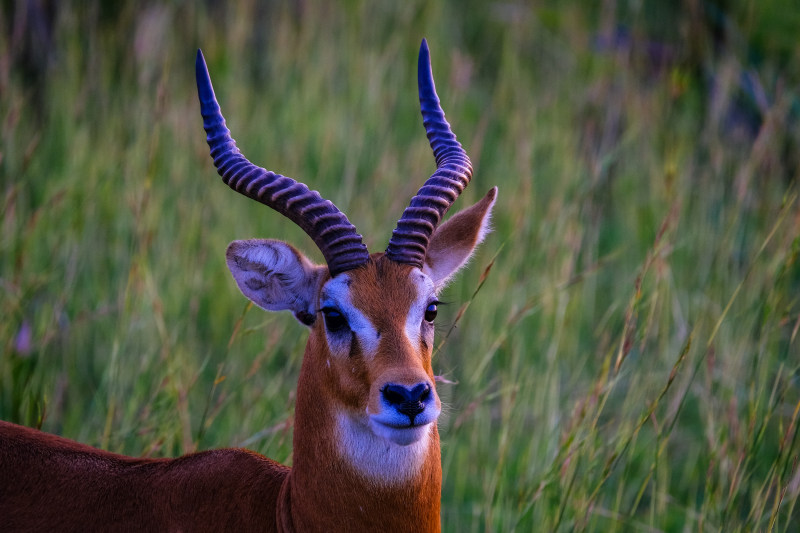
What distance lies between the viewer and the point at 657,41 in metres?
10.0

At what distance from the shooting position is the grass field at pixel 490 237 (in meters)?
4.52

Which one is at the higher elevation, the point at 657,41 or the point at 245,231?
the point at 657,41

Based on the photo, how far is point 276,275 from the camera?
151 inches

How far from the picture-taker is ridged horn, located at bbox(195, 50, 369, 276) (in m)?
3.52

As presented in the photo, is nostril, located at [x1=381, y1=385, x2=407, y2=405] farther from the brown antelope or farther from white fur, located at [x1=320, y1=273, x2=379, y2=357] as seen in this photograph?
white fur, located at [x1=320, y1=273, x2=379, y2=357]

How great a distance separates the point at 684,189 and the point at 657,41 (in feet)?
10.1

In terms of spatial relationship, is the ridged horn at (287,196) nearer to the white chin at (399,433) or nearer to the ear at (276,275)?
the ear at (276,275)

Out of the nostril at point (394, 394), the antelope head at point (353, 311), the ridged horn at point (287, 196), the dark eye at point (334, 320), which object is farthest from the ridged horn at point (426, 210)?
the nostril at point (394, 394)

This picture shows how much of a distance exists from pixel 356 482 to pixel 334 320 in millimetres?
597

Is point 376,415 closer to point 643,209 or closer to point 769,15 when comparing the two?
point 643,209

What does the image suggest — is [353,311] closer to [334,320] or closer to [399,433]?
[334,320]

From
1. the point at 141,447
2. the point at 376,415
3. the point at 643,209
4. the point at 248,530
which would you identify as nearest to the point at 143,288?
the point at 141,447

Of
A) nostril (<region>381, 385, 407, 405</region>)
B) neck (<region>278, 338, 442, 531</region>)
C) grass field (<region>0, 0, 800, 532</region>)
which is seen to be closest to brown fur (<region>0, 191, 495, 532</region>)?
neck (<region>278, 338, 442, 531</region>)

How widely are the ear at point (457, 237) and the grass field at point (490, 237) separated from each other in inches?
5.6
